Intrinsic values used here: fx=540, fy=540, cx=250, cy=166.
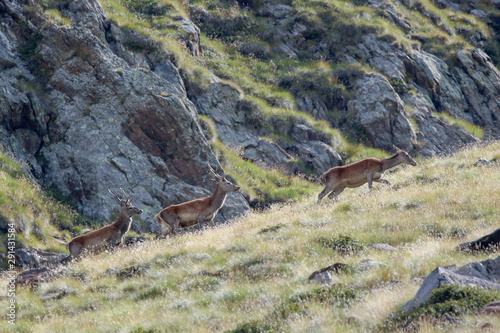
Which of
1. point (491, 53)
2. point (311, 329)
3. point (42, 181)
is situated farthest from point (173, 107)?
point (491, 53)

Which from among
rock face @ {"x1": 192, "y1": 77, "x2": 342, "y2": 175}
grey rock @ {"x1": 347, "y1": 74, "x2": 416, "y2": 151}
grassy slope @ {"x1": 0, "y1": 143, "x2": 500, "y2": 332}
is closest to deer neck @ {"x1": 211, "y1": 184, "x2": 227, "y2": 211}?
grassy slope @ {"x1": 0, "y1": 143, "x2": 500, "y2": 332}

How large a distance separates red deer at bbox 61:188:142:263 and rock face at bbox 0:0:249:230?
2.84 meters

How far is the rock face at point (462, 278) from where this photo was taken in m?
7.66

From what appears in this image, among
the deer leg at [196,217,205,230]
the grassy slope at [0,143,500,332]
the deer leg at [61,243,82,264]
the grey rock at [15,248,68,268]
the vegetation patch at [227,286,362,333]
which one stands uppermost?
the vegetation patch at [227,286,362,333]

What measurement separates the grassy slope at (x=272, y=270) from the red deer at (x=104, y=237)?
4.53ft

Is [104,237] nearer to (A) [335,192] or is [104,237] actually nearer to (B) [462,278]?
(A) [335,192]

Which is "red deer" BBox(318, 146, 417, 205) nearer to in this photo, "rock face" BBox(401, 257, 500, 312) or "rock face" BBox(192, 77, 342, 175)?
"rock face" BBox(192, 77, 342, 175)

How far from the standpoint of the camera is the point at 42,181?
20219 mm

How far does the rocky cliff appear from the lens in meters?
21.2

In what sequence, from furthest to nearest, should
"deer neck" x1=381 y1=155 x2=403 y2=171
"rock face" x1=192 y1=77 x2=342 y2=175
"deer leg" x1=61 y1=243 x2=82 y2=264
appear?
"rock face" x1=192 y1=77 x2=342 y2=175 → "deer neck" x1=381 y1=155 x2=403 y2=171 → "deer leg" x1=61 y1=243 x2=82 y2=264

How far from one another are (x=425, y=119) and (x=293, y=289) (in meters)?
25.1

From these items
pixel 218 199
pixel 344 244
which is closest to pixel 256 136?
pixel 218 199

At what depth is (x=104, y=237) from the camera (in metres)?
15.9

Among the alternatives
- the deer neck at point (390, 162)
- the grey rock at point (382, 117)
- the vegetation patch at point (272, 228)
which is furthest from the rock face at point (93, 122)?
the grey rock at point (382, 117)
